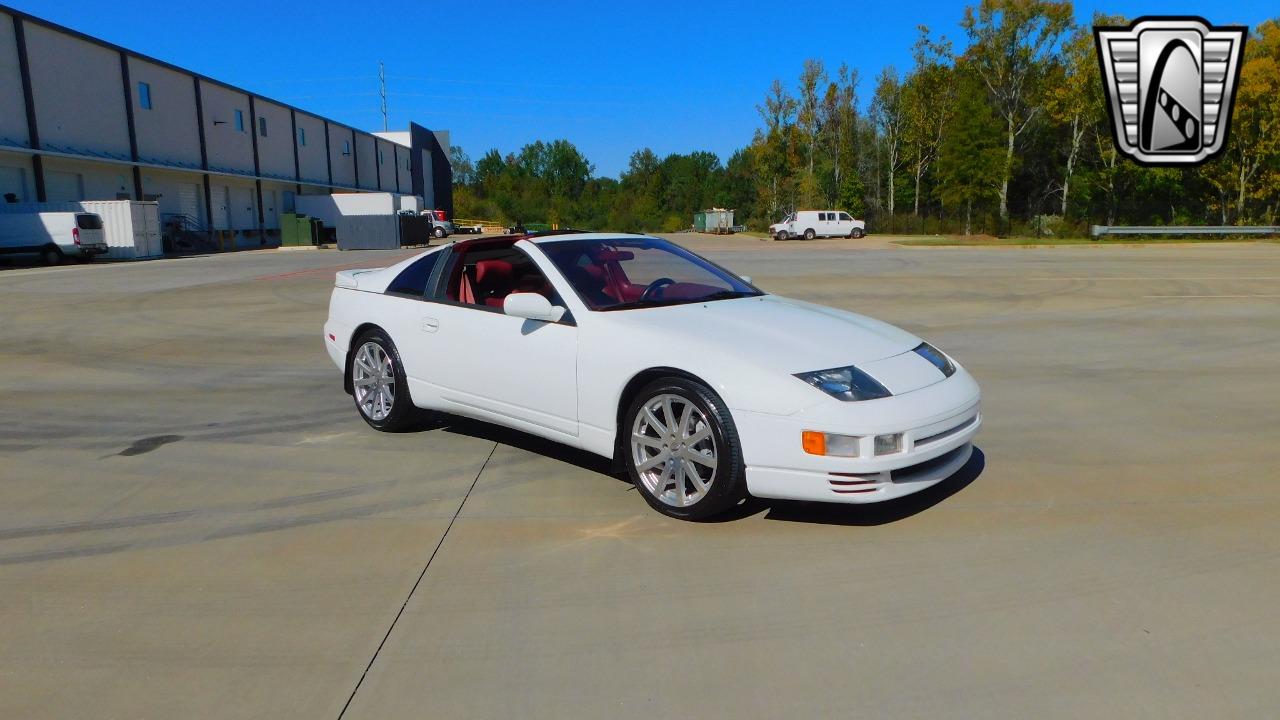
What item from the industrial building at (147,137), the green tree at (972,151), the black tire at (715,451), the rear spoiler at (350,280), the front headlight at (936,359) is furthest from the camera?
the green tree at (972,151)

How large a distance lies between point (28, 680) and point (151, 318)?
1186 centimetres

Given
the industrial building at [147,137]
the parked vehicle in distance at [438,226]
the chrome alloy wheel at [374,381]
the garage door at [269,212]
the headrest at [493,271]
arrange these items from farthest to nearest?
the parked vehicle in distance at [438,226] → the garage door at [269,212] → the industrial building at [147,137] → the chrome alloy wheel at [374,381] → the headrest at [493,271]

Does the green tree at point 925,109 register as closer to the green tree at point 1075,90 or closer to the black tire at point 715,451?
the green tree at point 1075,90

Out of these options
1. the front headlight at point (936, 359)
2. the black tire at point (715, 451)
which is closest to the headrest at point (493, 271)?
the black tire at point (715, 451)

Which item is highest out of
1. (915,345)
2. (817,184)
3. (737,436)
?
(817,184)

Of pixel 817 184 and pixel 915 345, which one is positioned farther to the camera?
pixel 817 184

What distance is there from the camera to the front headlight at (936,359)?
4.66 m

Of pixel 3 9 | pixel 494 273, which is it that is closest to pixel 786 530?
pixel 494 273

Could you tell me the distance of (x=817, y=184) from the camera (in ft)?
222

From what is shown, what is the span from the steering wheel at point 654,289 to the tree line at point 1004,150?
50.9 meters

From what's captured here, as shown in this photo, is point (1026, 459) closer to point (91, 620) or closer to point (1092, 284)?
point (91, 620)

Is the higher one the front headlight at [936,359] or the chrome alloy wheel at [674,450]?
the front headlight at [936,359]

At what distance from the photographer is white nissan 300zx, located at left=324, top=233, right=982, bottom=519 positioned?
13.3 ft

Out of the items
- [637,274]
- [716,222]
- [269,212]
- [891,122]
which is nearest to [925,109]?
[891,122]
